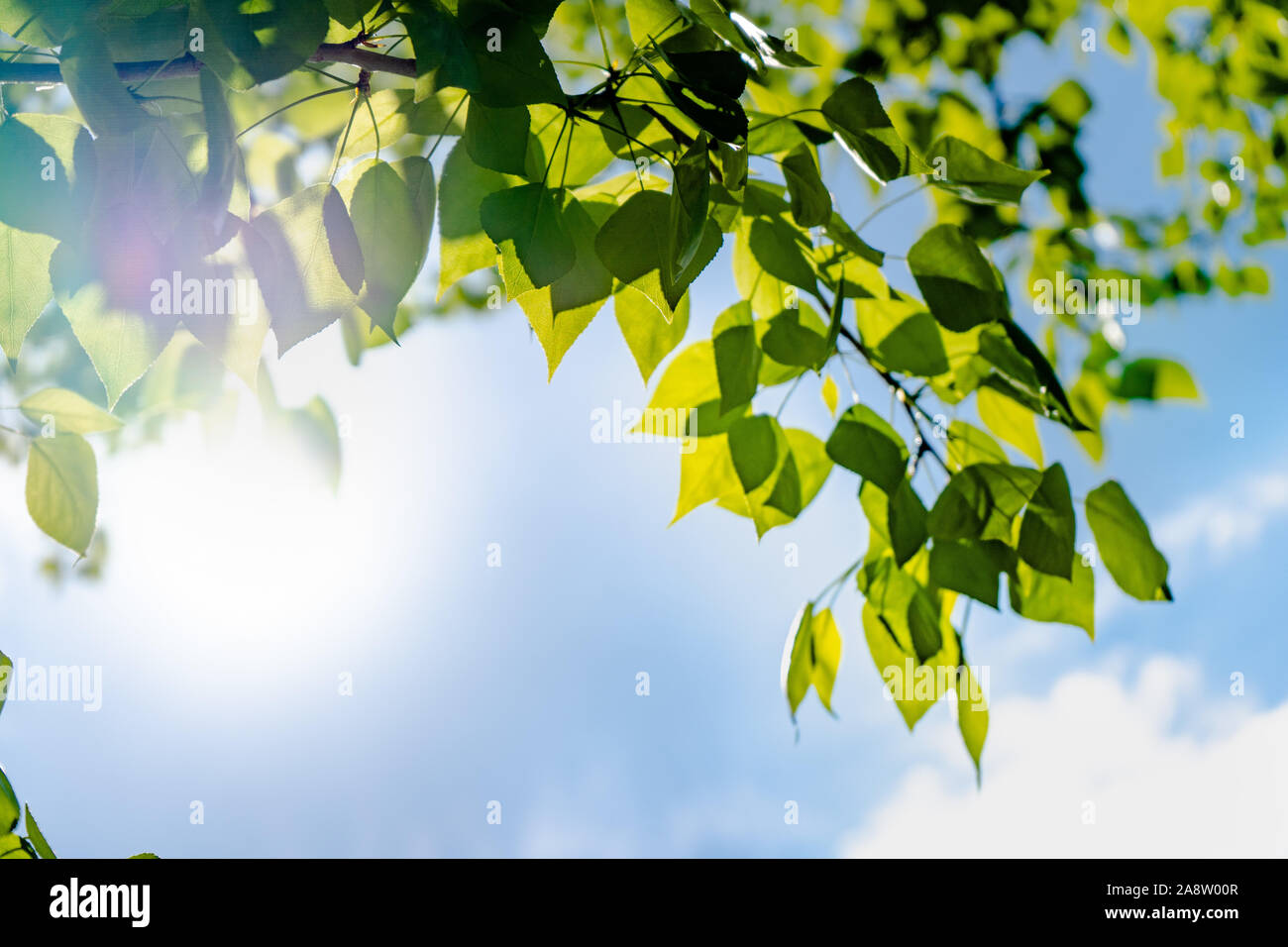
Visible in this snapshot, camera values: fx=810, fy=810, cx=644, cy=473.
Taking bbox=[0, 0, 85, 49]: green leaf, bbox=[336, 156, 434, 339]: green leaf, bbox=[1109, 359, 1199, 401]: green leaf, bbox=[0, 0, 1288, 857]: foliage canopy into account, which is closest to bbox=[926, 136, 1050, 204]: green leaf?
bbox=[0, 0, 1288, 857]: foliage canopy

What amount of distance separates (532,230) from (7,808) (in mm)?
339

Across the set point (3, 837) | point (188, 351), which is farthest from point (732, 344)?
point (3, 837)

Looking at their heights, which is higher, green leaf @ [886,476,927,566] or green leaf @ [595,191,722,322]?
green leaf @ [595,191,722,322]

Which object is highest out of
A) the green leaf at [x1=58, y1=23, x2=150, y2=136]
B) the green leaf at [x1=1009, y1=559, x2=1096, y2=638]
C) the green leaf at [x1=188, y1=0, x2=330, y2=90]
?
the green leaf at [x1=188, y1=0, x2=330, y2=90]

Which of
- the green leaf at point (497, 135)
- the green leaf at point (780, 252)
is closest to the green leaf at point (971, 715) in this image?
the green leaf at point (780, 252)

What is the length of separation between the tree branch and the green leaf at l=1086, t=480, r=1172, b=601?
0.41 m

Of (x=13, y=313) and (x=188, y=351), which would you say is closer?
(x=13, y=313)

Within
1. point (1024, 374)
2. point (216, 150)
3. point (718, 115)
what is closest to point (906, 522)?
point (1024, 374)

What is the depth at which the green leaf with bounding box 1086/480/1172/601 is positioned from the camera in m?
0.42

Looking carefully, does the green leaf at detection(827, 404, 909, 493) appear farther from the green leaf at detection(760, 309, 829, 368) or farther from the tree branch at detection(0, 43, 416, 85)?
the tree branch at detection(0, 43, 416, 85)
